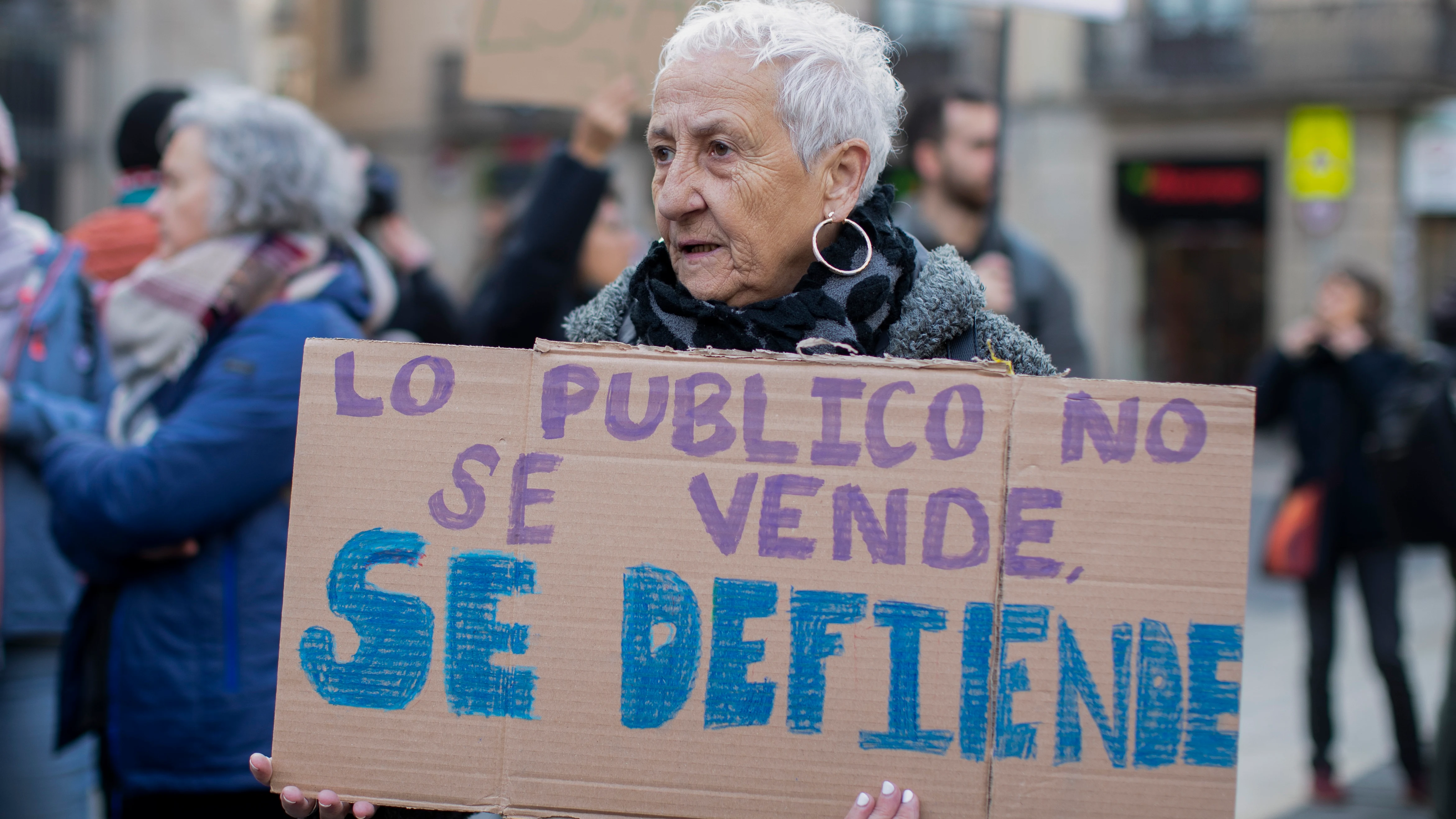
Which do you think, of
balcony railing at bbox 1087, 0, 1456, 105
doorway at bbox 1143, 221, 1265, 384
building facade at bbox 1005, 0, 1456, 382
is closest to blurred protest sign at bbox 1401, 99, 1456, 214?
building facade at bbox 1005, 0, 1456, 382

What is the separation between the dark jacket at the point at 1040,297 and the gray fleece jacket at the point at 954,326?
72.1 inches

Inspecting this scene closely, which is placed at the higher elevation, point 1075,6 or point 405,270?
point 1075,6

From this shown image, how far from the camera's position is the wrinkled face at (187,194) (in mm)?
2643

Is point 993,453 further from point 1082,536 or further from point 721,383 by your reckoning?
point 721,383

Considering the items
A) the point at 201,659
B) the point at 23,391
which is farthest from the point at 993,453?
the point at 23,391

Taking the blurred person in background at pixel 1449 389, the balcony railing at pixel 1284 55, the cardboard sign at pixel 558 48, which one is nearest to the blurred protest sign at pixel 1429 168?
the balcony railing at pixel 1284 55

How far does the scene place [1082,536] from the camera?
1557mm

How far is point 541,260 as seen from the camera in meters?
3.19

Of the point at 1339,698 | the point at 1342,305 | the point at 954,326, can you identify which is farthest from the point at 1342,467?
the point at 954,326

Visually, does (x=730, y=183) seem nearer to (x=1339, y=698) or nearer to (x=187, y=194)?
(x=187, y=194)

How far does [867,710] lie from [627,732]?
0.27 m

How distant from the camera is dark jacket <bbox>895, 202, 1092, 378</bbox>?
3727 mm

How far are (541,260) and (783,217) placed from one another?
1.40 m

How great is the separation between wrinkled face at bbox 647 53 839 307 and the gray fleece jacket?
0.17m
